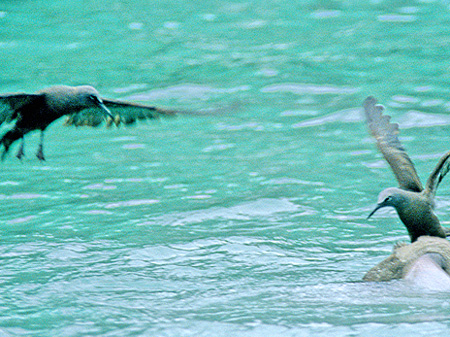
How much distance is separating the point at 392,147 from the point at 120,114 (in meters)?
2.47

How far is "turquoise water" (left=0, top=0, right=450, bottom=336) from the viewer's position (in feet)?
14.6

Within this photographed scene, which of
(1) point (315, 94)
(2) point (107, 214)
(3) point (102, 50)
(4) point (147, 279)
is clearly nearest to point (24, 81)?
(3) point (102, 50)

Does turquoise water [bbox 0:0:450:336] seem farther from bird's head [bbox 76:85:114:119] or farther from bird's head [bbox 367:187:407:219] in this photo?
bird's head [bbox 76:85:114:119]

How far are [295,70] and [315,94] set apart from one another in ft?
3.20

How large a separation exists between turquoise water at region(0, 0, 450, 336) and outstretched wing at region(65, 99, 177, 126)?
81cm

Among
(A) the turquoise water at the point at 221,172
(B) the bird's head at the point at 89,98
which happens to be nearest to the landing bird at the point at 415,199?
(A) the turquoise water at the point at 221,172

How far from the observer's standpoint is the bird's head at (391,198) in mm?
4996

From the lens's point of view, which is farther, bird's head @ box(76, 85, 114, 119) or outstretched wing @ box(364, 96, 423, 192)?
bird's head @ box(76, 85, 114, 119)

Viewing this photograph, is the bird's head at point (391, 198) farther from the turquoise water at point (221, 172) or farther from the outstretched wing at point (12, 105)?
the outstretched wing at point (12, 105)

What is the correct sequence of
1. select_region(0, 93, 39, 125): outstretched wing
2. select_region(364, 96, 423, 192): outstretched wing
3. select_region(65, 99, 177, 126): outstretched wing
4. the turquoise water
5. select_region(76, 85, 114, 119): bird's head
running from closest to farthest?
the turquoise water, select_region(364, 96, 423, 192): outstretched wing, select_region(0, 93, 39, 125): outstretched wing, select_region(76, 85, 114, 119): bird's head, select_region(65, 99, 177, 126): outstretched wing

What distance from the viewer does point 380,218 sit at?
6820mm

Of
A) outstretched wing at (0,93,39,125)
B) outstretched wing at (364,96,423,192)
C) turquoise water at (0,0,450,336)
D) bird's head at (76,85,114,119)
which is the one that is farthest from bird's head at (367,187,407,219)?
outstretched wing at (0,93,39,125)

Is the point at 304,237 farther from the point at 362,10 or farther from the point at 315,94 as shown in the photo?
the point at 362,10

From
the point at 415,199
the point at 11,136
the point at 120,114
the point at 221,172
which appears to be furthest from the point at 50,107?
the point at 415,199
